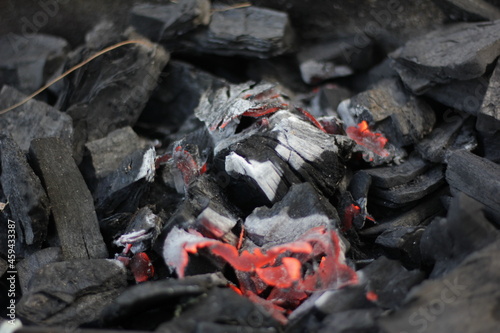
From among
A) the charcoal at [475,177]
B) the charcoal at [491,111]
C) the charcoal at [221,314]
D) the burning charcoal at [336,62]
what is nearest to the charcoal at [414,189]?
the charcoal at [475,177]

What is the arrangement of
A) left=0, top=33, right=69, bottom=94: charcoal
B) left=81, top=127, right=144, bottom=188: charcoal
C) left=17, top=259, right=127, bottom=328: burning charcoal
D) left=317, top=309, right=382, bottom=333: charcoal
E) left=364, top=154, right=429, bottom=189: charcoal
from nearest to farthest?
left=317, top=309, right=382, bottom=333: charcoal, left=17, top=259, right=127, bottom=328: burning charcoal, left=364, top=154, right=429, bottom=189: charcoal, left=81, top=127, right=144, bottom=188: charcoal, left=0, top=33, right=69, bottom=94: charcoal

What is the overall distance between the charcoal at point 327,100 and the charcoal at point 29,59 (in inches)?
84.4

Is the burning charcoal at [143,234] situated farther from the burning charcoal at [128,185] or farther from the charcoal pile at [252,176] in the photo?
the burning charcoal at [128,185]

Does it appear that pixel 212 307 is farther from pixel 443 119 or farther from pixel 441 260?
pixel 443 119

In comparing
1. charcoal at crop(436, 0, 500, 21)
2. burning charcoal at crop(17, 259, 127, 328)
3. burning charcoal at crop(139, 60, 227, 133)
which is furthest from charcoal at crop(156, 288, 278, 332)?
charcoal at crop(436, 0, 500, 21)

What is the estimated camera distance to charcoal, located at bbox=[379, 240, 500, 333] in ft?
5.42

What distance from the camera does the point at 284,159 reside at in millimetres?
2635

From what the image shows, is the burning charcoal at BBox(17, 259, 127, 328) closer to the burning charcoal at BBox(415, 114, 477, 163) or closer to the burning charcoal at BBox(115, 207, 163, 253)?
the burning charcoal at BBox(115, 207, 163, 253)

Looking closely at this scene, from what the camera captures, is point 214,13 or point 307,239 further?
point 214,13

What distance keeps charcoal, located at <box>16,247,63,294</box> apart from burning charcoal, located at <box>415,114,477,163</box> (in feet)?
6.98

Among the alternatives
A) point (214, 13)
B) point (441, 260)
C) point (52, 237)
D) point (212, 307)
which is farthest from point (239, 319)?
point (214, 13)

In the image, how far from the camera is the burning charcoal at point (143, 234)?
8.32 feet

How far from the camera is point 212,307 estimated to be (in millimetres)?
1884

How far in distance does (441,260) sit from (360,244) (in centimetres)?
56
